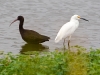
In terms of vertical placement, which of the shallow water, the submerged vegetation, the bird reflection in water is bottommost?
the bird reflection in water

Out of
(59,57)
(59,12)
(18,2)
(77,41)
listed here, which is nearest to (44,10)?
(59,12)

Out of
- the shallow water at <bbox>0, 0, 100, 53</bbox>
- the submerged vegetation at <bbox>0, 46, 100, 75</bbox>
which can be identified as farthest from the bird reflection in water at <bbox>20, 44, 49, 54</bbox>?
the submerged vegetation at <bbox>0, 46, 100, 75</bbox>

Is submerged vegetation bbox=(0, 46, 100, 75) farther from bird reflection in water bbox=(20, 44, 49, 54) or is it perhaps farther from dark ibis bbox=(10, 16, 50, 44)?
dark ibis bbox=(10, 16, 50, 44)

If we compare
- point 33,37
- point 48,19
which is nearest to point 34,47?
point 33,37

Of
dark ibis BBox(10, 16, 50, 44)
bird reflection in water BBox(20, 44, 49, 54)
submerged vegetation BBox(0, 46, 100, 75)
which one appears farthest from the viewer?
dark ibis BBox(10, 16, 50, 44)

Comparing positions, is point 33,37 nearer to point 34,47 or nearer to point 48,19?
point 34,47

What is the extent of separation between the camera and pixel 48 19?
52.5ft

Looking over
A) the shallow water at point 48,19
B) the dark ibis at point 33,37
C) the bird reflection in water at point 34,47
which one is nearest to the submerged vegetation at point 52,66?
the shallow water at point 48,19

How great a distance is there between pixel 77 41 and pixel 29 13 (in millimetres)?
4392

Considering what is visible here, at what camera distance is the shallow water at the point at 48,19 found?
42.7ft

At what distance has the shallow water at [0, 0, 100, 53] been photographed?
13.0 meters

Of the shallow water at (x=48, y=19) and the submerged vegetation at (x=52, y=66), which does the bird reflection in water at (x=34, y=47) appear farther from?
the submerged vegetation at (x=52, y=66)

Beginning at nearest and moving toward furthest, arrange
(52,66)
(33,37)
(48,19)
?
1. (52,66)
2. (33,37)
3. (48,19)

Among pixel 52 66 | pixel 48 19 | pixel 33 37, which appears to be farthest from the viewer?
pixel 48 19
